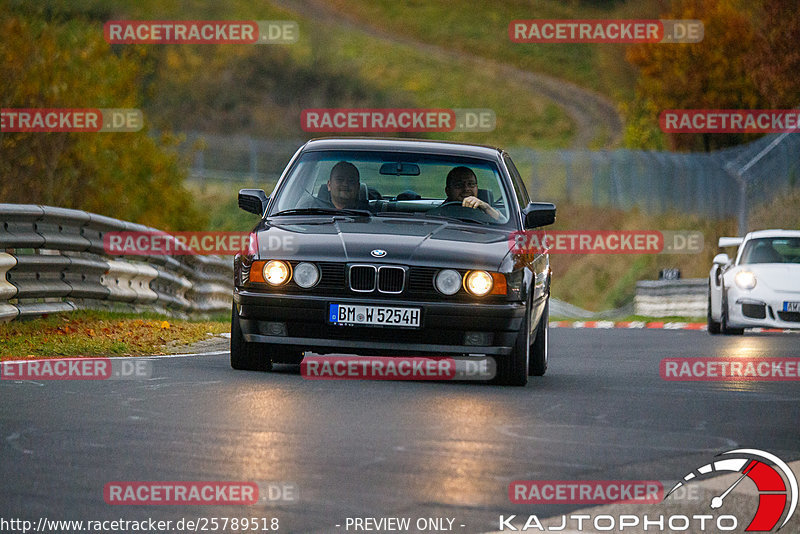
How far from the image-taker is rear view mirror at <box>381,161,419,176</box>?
1109 cm

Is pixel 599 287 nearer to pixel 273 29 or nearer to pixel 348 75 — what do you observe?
pixel 348 75

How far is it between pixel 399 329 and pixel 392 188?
186cm

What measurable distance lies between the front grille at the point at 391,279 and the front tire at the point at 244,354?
1009 millimetres

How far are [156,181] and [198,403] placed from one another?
3164cm

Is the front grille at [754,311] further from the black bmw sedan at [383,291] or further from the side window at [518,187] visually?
the black bmw sedan at [383,291]

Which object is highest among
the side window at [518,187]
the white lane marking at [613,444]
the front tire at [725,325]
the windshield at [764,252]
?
the side window at [518,187]

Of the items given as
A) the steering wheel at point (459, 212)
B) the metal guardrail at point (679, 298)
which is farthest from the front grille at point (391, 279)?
the metal guardrail at point (679, 298)

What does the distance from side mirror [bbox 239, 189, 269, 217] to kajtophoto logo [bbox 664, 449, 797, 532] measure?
16.8ft

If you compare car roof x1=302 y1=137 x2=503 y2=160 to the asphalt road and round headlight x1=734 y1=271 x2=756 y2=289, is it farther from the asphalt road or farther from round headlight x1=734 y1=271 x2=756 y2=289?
round headlight x1=734 y1=271 x2=756 y2=289

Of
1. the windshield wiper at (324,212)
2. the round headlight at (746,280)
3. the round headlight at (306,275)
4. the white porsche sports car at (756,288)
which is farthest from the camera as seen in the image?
the round headlight at (746,280)

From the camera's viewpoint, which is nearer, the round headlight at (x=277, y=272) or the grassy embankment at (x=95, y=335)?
the round headlight at (x=277, y=272)

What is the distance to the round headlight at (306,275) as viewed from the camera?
32.6 feet

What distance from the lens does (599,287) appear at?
46.9m

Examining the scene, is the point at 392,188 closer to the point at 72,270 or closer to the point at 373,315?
the point at 373,315
